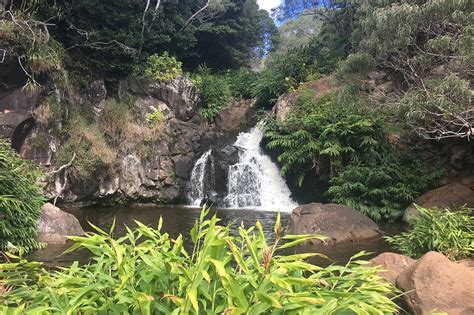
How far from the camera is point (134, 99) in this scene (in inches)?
643

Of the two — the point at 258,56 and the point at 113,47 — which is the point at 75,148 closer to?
the point at 113,47

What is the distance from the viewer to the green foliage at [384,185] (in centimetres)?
1173

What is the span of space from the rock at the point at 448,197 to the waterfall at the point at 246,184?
4.52m

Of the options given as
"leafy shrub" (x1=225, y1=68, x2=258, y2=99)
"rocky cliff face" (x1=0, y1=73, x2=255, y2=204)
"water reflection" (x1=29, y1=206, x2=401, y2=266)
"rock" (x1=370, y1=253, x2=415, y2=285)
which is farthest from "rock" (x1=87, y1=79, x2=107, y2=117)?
"rock" (x1=370, y1=253, x2=415, y2=285)

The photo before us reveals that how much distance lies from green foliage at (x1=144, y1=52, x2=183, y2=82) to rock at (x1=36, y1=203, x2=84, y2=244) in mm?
9365

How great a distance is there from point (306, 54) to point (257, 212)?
34.5ft

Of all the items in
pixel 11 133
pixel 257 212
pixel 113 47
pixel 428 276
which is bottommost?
pixel 257 212

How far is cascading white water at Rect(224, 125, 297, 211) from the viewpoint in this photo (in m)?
14.7

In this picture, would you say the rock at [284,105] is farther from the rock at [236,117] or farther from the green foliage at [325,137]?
the rock at [236,117]

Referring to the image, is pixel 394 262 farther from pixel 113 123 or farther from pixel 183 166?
pixel 113 123

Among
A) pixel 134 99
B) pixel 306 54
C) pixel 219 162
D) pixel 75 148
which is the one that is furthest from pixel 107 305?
pixel 306 54

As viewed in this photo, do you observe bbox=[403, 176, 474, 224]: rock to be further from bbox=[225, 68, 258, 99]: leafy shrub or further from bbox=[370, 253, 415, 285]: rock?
bbox=[225, 68, 258, 99]: leafy shrub

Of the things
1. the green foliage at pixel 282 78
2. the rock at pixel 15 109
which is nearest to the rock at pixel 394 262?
the rock at pixel 15 109

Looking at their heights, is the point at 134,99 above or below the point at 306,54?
below
